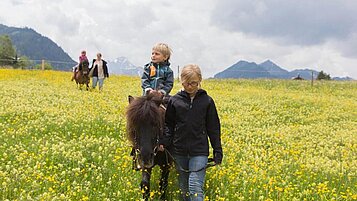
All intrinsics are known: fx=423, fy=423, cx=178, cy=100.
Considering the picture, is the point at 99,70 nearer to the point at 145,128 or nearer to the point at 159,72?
the point at 159,72

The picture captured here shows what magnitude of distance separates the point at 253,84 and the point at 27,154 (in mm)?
40632

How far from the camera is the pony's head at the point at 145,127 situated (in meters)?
6.61

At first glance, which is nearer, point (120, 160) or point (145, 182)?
point (145, 182)

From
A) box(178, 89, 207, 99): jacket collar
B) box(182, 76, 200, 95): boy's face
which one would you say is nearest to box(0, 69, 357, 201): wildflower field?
box(178, 89, 207, 99): jacket collar

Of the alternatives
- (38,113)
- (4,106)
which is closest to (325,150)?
(38,113)

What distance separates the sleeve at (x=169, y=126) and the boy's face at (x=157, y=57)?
132 cm

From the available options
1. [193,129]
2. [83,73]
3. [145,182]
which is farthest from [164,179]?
[83,73]

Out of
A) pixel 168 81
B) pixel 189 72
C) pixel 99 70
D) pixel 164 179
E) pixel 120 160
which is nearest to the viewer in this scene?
pixel 189 72

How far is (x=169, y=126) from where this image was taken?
23.3ft

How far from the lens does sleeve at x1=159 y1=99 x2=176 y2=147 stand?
7047 millimetres

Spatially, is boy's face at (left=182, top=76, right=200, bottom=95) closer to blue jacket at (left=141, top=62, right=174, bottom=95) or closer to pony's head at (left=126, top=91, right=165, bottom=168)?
pony's head at (left=126, top=91, right=165, bottom=168)

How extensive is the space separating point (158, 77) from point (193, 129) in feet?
6.02

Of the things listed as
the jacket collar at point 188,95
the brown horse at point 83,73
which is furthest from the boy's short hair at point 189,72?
the brown horse at point 83,73

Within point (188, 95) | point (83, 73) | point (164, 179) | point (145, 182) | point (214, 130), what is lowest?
point (164, 179)
